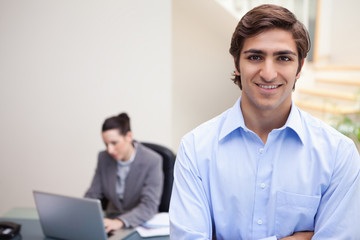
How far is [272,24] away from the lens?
1.06 meters

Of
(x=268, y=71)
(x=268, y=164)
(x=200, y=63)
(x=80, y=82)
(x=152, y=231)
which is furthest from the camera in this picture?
(x=80, y=82)

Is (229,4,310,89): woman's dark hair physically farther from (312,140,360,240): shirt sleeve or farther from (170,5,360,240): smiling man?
(312,140,360,240): shirt sleeve

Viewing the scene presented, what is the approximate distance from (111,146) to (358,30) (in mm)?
3417

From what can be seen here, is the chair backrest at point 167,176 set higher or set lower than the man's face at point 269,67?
lower

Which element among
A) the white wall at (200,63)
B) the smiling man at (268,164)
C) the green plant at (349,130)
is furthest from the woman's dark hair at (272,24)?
the green plant at (349,130)

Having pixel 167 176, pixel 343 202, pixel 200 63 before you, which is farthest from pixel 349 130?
pixel 343 202

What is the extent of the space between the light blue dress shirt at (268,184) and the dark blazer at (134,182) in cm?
103

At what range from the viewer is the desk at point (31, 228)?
180 centimetres

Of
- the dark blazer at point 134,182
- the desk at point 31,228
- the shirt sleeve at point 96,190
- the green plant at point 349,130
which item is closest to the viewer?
the desk at point 31,228

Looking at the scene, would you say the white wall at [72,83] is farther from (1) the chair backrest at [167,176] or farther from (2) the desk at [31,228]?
(2) the desk at [31,228]

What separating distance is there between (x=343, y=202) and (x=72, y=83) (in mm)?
2612

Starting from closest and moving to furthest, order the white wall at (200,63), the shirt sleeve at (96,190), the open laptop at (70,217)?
the open laptop at (70,217)
the white wall at (200,63)
the shirt sleeve at (96,190)

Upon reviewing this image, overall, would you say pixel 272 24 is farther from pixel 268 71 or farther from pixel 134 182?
pixel 134 182

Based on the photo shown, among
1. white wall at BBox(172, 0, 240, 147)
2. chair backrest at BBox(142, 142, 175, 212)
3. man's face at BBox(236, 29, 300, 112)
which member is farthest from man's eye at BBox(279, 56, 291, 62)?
chair backrest at BBox(142, 142, 175, 212)
